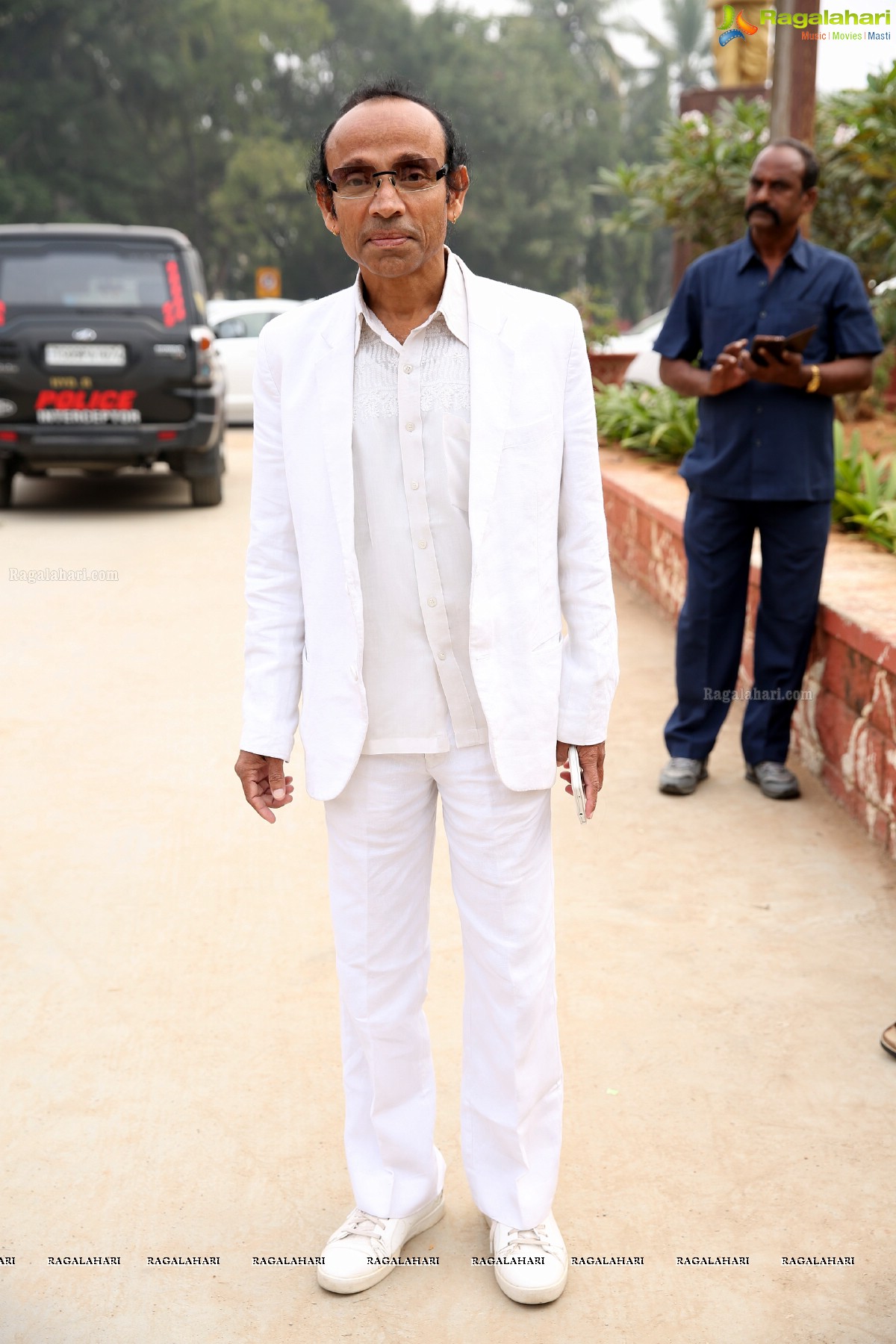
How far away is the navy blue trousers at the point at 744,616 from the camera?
4633 mm

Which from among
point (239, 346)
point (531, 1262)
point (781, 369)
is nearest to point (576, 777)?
point (531, 1262)

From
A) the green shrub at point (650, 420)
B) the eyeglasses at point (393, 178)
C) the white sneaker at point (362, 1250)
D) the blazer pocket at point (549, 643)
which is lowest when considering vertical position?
the white sneaker at point (362, 1250)

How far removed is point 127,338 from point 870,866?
24.8 feet

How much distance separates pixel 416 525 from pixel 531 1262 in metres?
1.30

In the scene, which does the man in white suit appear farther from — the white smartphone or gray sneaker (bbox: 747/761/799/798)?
gray sneaker (bbox: 747/761/799/798)

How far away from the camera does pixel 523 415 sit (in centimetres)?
215

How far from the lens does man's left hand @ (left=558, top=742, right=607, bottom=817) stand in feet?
7.75

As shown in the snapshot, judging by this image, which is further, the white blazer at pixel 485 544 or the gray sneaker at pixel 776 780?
the gray sneaker at pixel 776 780

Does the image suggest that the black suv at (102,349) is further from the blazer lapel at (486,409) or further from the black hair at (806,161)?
the blazer lapel at (486,409)

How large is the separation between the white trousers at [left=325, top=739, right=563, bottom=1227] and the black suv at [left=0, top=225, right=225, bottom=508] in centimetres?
830

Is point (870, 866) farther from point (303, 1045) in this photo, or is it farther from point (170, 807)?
point (170, 807)

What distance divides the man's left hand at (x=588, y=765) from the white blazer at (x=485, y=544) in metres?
0.04

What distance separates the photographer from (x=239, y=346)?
52.2ft

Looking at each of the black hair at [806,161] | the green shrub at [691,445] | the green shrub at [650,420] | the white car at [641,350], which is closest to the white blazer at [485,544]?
the black hair at [806,161]
